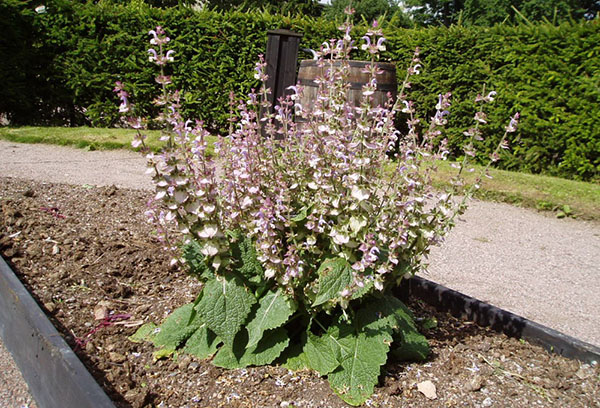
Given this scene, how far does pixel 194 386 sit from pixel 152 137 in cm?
696

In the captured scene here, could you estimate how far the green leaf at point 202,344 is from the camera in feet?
6.99

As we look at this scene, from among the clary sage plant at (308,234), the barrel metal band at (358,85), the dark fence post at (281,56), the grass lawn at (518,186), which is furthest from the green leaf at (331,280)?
the barrel metal band at (358,85)

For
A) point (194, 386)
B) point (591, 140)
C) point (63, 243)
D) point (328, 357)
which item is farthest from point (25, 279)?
point (591, 140)

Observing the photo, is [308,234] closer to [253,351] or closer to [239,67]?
[253,351]

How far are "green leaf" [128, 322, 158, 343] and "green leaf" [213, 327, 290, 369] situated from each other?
45 cm

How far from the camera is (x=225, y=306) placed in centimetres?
193

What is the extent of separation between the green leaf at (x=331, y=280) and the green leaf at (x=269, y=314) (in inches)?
5.0

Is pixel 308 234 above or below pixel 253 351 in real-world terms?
above

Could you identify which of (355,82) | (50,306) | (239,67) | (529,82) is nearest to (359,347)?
(50,306)

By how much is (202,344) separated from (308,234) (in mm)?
650

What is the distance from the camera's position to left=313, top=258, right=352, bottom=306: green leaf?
1881 mm

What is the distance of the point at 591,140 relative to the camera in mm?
7484

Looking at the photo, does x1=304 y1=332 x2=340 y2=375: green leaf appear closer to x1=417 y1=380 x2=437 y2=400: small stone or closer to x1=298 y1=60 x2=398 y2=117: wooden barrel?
x1=417 y1=380 x2=437 y2=400: small stone

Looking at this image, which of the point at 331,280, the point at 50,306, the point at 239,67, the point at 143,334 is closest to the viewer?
the point at 331,280
